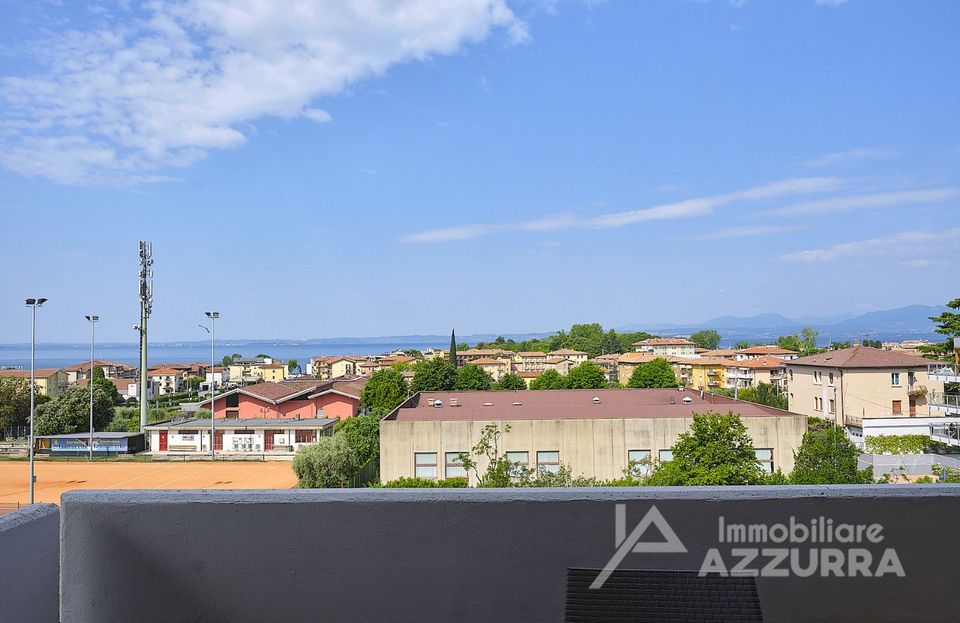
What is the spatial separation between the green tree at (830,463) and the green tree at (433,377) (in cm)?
3313

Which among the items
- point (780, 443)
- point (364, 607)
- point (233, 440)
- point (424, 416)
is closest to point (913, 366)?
point (780, 443)

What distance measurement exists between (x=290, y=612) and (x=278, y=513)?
42 cm

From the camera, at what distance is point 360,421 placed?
88.2 ft

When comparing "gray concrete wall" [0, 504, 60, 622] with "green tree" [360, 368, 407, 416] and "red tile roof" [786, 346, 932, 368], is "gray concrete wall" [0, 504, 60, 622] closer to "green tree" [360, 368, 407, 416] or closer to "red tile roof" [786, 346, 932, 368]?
"red tile roof" [786, 346, 932, 368]

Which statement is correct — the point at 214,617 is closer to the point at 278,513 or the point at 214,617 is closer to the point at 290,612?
the point at 290,612

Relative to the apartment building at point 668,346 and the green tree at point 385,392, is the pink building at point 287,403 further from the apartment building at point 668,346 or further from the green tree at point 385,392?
the apartment building at point 668,346

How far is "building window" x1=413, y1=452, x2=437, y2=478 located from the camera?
681 inches

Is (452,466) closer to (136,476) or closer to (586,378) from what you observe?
(136,476)

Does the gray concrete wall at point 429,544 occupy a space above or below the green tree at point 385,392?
above

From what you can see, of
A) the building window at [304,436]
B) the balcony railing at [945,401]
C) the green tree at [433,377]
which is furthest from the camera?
the green tree at [433,377]

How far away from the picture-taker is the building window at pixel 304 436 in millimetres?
32344

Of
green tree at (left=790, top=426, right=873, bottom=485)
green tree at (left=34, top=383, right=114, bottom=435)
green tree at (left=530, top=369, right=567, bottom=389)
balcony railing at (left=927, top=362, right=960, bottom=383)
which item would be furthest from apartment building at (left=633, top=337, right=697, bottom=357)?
green tree at (left=790, top=426, right=873, bottom=485)

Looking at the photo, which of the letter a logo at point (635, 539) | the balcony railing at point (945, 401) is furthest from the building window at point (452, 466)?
the balcony railing at point (945, 401)

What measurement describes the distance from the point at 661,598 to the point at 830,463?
1204 centimetres
